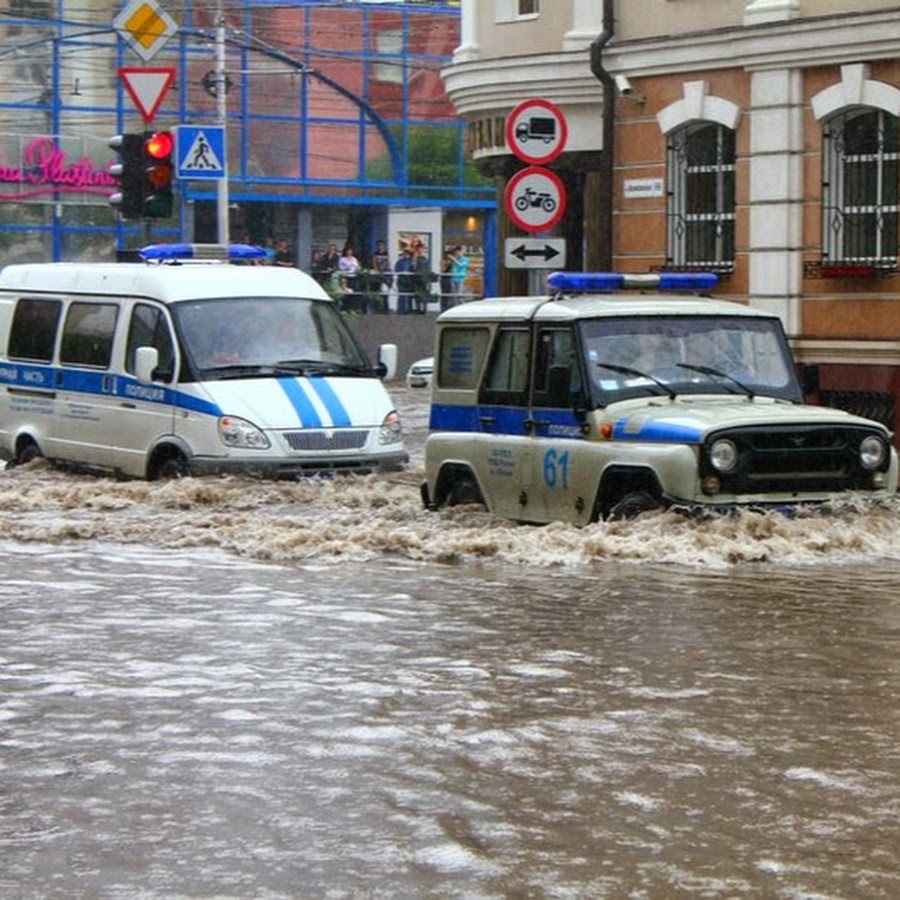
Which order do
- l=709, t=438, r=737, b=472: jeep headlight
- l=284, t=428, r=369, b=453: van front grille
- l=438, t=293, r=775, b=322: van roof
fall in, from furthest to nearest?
1. l=284, t=428, r=369, b=453: van front grille
2. l=438, t=293, r=775, b=322: van roof
3. l=709, t=438, r=737, b=472: jeep headlight

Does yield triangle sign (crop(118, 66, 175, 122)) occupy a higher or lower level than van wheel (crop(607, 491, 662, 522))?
higher

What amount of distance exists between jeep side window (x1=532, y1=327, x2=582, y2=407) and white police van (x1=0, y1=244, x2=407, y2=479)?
12.9 ft

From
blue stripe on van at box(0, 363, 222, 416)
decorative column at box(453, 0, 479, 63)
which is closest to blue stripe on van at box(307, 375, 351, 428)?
blue stripe on van at box(0, 363, 222, 416)

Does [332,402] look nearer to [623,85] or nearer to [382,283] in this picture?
[623,85]

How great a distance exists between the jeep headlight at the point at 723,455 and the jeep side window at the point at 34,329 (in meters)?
9.00

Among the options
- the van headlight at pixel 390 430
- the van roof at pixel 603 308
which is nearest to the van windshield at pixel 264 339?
the van headlight at pixel 390 430

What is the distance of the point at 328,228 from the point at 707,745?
5122 cm

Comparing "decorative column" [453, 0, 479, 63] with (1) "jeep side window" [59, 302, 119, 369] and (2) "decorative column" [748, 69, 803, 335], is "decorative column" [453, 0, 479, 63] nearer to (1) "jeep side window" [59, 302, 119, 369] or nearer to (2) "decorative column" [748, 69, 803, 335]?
(2) "decorative column" [748, 69, 803, 335]

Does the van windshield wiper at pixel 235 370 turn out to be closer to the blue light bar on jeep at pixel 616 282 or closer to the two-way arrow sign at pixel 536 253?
the two-way arrow sign at pixel 536 253

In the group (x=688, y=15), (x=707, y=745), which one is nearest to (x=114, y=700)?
(x=707, y=745)

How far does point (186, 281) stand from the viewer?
19625 mm

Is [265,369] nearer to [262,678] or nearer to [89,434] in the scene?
[89,434]

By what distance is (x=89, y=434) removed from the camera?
2017 centimetres

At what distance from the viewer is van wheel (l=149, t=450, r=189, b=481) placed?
62.1ft
